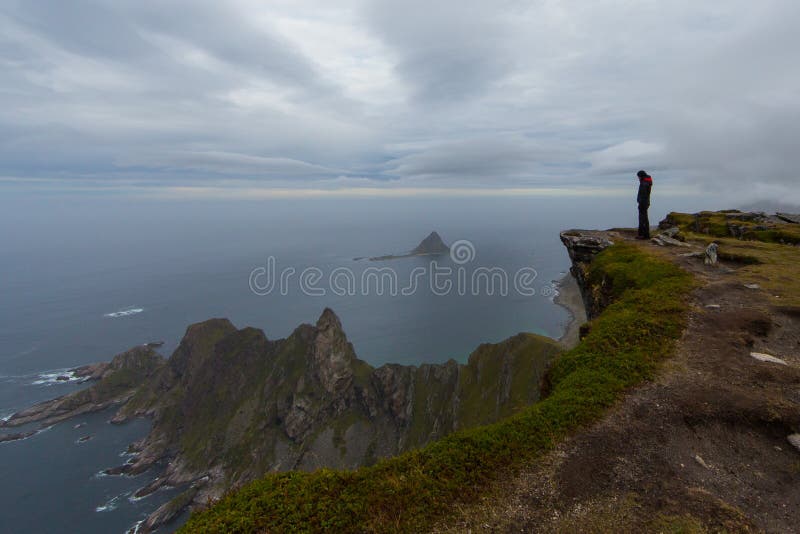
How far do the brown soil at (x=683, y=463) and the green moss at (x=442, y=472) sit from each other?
526 millimetres

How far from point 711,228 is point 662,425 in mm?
43579

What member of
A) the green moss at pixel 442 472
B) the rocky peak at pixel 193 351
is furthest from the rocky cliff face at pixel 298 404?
the green moss at pixel 442 472

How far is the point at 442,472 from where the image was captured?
951cm

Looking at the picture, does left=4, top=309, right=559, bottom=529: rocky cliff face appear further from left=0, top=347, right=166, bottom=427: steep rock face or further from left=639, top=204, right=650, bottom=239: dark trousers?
left=639, top=204, right=650, bottom=239: dark trousers

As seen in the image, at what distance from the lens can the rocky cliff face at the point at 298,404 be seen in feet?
420

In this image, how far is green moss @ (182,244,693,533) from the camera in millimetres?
8273

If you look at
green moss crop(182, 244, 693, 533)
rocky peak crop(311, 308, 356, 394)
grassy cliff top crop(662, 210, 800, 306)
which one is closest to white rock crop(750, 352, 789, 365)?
green moss crop(182, 244, 693, 533)

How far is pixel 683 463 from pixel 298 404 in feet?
484

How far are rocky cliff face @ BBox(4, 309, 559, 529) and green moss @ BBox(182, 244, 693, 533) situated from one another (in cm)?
10933

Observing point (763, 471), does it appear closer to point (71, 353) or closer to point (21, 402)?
point (21, 402)

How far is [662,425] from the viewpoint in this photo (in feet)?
35.6

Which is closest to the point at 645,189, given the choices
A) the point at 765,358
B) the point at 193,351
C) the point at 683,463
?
the point at 765,358

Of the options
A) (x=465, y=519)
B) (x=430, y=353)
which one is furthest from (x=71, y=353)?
(x=465, y=519)

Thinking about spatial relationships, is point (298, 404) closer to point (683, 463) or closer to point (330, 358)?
point (330, 358)
